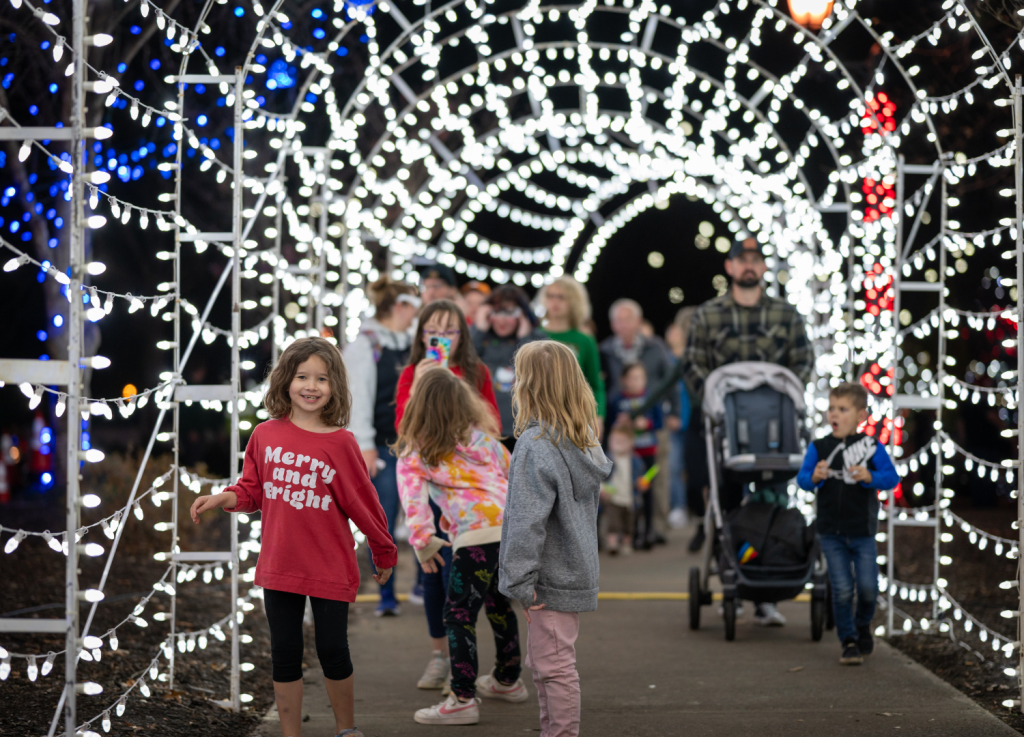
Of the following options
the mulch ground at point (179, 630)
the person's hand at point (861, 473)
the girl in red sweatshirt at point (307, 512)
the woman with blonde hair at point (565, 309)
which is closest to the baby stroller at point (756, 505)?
the person's hand at point (861, 473)

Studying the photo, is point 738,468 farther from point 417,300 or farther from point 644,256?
point 644,256

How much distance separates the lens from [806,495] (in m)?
8.29

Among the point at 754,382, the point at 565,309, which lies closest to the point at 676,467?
the point at 565,309

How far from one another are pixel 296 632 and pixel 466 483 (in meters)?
1.05

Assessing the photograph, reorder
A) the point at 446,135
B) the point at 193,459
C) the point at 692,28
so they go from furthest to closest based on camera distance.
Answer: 1. the point at 193,459
2. the point at 446,135
3. the point at 692,28

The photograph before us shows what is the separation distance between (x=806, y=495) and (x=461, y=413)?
4371 mm

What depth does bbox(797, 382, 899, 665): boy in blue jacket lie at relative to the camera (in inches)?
214

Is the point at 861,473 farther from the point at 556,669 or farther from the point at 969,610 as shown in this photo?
the point at 556,669

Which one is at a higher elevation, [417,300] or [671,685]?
[417,300]

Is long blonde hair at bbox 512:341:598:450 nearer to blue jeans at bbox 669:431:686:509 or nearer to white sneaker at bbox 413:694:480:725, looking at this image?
white sneaker at bbox 413:694:480:725

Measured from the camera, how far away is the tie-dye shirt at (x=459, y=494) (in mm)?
4645

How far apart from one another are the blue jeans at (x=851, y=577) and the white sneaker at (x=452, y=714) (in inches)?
77.0

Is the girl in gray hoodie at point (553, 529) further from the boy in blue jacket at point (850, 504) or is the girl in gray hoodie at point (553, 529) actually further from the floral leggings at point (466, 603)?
the boy in blue jacket at point (850, 504)

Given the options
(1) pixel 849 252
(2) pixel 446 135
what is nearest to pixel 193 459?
(2) pixel 446 135
